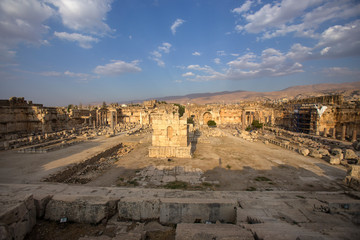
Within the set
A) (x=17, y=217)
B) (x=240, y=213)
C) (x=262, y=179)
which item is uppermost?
(x=17, y=217)

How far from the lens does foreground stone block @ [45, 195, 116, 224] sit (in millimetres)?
3738

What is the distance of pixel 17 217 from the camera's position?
10.3 feet

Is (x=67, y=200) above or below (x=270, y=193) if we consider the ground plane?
above

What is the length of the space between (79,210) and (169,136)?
29.6 feet

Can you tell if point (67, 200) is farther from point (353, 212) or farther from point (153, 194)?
point (353, 212)

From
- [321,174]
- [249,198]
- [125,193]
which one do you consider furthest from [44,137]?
[321,174]

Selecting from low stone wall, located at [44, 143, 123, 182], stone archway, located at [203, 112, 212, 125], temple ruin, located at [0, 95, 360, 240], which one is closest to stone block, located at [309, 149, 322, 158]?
temple ruin, located at [0, 95, 360, 240]

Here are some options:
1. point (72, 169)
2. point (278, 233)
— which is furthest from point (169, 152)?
point (278, 233)

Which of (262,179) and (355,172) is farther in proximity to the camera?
(262,179)

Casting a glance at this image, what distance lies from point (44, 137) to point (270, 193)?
2303 centimetres

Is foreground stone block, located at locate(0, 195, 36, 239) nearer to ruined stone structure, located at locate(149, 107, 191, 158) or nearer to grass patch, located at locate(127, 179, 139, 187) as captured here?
grass patch, located at locate(127, 179, 139, 187)

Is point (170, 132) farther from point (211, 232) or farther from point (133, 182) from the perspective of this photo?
point (211, 232)

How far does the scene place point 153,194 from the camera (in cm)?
561

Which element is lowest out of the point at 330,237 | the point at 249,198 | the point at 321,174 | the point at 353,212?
the point at 321,174
